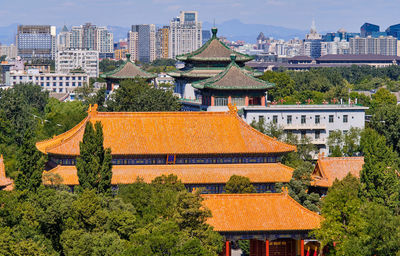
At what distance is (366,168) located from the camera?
56.4 m

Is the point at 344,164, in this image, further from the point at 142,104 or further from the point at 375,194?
the point at 142,104

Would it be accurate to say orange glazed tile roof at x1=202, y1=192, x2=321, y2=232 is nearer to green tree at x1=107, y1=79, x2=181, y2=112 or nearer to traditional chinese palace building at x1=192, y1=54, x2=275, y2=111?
traditional chinese palace building at x1=192, y1=54, x2=275, y2=111

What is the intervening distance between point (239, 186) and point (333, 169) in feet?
26.1

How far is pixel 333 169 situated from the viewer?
217 feet

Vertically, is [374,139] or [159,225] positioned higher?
[374,139]

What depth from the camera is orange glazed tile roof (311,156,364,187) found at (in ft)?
214

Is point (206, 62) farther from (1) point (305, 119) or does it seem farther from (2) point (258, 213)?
(2) point (258, 213)

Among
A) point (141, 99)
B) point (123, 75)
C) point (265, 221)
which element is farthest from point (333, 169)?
point (123, 75)

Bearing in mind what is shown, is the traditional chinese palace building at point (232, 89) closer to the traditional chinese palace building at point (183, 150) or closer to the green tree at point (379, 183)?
the traditional chinese palace building at point (183, 150)

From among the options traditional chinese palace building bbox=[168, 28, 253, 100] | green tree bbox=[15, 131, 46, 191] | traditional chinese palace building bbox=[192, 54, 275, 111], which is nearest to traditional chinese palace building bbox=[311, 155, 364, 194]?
green tree bbox=[15, 131, 46, 191]

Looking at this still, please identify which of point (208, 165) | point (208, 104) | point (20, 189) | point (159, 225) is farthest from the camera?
point (208, 104)

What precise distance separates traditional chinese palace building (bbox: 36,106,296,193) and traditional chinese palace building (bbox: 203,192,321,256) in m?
8.89

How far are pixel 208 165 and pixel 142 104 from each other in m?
28.9

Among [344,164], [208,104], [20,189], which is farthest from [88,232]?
[208,104]
